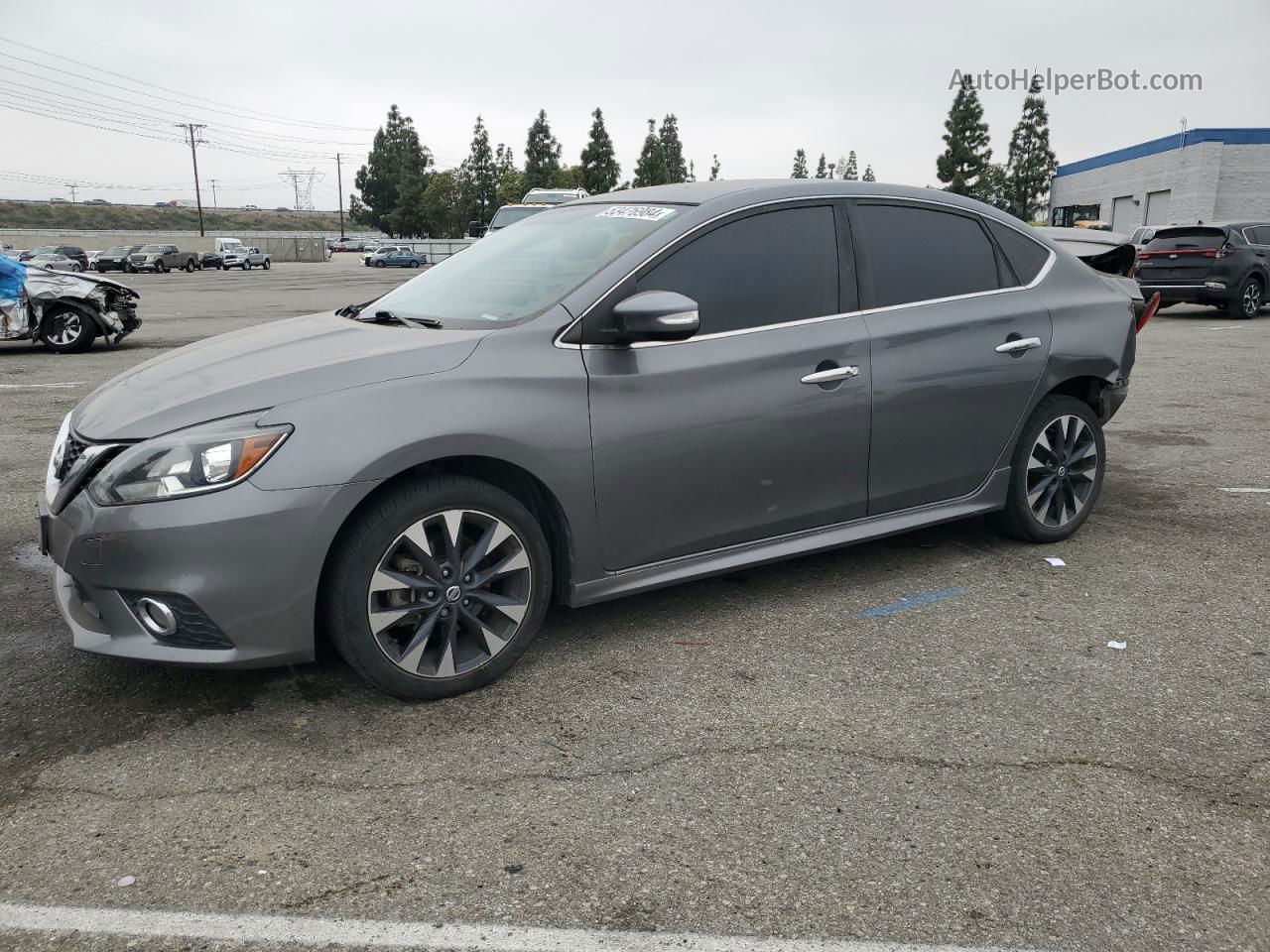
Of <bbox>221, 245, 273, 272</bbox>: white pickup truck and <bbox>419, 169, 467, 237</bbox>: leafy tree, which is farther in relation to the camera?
<bbox>419, 169, 467, 237</bbox>: leafy tree

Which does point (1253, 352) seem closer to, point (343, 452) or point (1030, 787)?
point (1030, 787)

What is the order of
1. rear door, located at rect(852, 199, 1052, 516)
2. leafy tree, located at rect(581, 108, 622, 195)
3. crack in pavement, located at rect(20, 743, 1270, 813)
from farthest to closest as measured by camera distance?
1. leafy tree, located at rect(581, 108, 622, 195)
2. rear door, located at rect(852, 199, 1052, 516)
3. crack in pavement, located at rect(20, 743, 1270, 813)

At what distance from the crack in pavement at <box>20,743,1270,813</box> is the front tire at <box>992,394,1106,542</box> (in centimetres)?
194

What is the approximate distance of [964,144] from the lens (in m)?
69.5

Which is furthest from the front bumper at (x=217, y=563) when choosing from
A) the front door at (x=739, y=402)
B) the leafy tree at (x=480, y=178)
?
the leafy tree at (x=480, y=178)

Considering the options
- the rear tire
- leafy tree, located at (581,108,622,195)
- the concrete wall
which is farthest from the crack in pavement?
leafy tree, located at (581,108,622,195)

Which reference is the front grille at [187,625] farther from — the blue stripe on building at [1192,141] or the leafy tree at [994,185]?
the leafy tree at [994,185]

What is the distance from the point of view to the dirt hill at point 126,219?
122562mm

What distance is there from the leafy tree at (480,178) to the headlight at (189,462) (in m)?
107

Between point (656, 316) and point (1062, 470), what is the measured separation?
8.16 feet

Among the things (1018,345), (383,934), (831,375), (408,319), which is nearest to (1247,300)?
(1018,345)

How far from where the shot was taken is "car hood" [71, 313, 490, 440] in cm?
320

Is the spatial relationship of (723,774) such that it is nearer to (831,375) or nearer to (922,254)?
(831,375)

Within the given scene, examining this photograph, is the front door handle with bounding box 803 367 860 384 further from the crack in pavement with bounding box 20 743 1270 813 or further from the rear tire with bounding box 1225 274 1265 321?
the rear tire with bounding box 1225 274 1265 321
